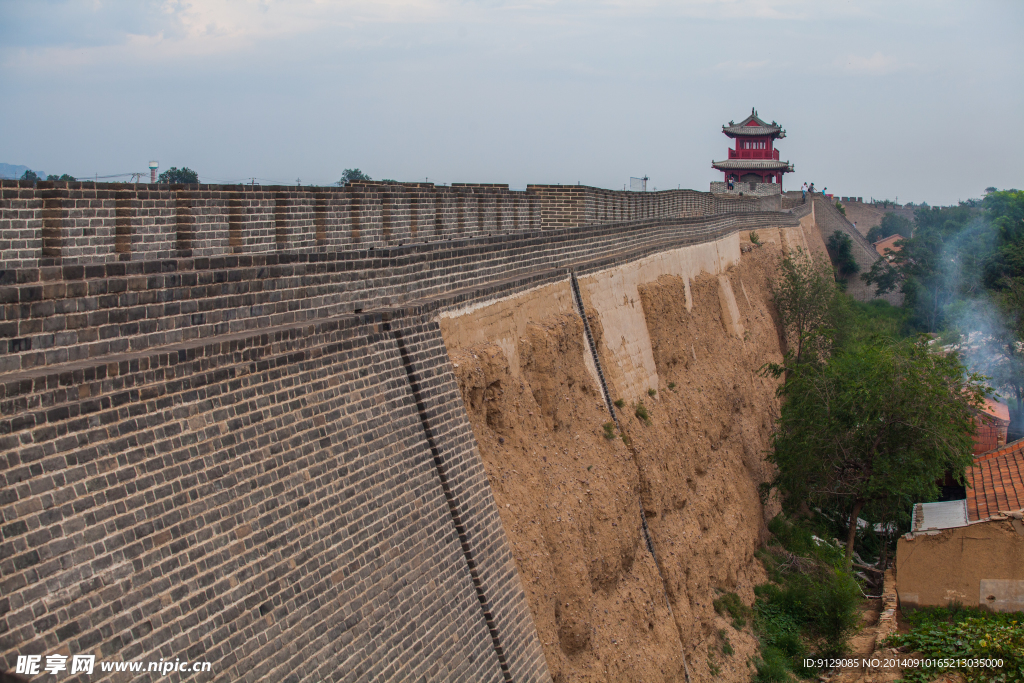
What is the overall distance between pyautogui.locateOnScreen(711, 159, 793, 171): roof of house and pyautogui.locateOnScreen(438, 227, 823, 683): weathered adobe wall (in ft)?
114

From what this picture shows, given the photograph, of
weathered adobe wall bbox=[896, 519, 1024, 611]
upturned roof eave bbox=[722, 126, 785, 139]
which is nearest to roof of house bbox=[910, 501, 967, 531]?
weathered adobe wall bbox=[896, 519, 1024, 611]

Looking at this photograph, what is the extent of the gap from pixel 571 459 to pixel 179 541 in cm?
631

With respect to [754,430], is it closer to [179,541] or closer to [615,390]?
[615,390]

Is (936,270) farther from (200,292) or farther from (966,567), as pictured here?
(200,292)

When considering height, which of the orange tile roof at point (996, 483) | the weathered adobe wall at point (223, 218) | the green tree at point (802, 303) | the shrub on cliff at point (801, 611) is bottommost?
the shrub on cliff at point (801, 611)

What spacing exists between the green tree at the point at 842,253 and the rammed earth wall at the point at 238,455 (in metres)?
43.4

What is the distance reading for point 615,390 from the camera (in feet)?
44.2

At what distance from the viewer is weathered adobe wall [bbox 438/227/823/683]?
31.1 ft

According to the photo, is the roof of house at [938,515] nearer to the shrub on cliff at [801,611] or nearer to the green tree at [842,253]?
the shrub on cliff at [801,611]

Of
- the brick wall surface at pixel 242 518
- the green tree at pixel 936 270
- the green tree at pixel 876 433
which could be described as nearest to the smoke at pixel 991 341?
the green tree at pixel 936 270

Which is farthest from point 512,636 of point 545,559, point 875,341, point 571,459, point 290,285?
point 875,341

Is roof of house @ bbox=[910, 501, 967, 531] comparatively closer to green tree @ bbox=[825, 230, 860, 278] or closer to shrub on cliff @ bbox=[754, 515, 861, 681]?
shrub on cliff @ bbox=[754, 515, 861, 681]

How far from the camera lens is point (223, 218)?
920 cm

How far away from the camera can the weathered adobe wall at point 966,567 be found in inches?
540
